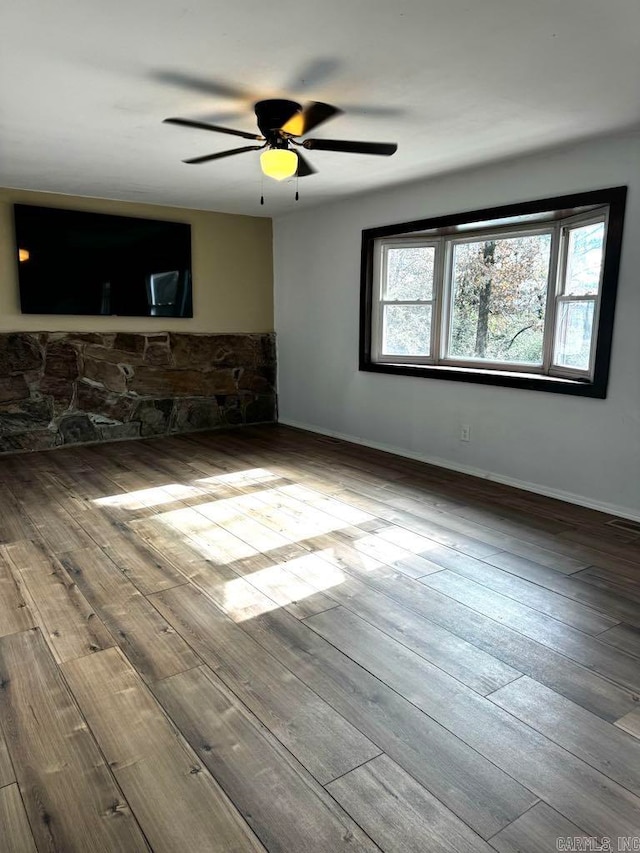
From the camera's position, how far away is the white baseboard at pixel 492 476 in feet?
11.9

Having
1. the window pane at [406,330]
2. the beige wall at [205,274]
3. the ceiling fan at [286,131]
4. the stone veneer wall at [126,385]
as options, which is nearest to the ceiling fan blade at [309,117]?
the ceiling fan at [286,131]

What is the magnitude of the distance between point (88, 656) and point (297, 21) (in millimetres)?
2439

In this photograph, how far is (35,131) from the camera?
11.1 ft

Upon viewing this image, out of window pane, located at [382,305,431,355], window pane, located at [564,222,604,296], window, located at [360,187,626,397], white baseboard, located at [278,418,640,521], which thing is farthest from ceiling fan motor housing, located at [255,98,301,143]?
white baseboard, located at [278,418,640,521]

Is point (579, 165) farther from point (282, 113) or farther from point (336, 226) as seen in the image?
point (336, 226)

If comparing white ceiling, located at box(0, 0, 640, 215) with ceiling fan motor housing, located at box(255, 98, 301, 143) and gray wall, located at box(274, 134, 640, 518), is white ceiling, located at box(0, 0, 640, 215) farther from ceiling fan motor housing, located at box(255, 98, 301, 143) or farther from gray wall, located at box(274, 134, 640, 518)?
gray wall, located at box(274, 134, 640, 518)

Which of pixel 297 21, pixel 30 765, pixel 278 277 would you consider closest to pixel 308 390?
pixel 278 277

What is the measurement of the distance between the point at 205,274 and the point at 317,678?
4820 millimetres

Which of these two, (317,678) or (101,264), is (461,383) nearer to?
(317,678)

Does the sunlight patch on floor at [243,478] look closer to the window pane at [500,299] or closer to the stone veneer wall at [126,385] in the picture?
the stone veneer wall at [126,385]

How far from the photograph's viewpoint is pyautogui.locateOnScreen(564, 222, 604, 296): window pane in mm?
3748

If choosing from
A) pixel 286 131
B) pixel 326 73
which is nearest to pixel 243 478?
pixel 286 131

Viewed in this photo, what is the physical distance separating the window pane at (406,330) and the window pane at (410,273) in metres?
0.11

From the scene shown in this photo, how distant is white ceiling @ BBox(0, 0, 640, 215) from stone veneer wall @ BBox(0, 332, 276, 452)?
1797 mm
